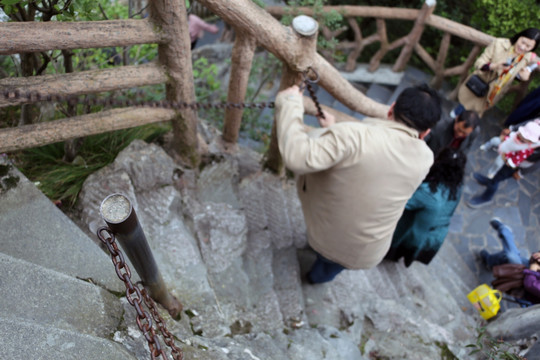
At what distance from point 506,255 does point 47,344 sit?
4.92 m

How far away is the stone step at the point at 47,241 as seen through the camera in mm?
2021

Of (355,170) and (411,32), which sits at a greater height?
(355,170)

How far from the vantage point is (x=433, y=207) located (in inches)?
137

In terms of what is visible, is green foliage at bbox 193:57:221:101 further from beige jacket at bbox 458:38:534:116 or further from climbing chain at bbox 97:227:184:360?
beige jacket at bbox 458:38:534:116

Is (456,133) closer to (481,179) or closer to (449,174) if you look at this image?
(449,174)

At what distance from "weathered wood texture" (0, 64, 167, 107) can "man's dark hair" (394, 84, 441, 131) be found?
158cm

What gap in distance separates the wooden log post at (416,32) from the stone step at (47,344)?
20.1 feet

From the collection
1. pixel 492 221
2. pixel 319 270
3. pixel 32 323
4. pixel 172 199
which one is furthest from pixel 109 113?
pixel 492 221

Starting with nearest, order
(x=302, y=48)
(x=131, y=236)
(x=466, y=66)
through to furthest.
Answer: (x=131, y=236), (x=302, y=48), (x=466, y=66)

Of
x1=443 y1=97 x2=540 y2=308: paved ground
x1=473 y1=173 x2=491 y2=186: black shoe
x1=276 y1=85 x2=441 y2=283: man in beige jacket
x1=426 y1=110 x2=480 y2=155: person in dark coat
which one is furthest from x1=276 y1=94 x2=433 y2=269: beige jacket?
x1=473 y1=173 x2=491 y2=186: black shoe

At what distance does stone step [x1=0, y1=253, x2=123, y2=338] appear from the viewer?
1638 mm

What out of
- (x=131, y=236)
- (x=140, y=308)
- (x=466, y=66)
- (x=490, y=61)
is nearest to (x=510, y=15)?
(x=466, y=66)

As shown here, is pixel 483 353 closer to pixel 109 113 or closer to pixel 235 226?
pixel 235 226

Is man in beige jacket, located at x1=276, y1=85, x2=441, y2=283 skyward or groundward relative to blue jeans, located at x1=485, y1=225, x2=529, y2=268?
skyward
